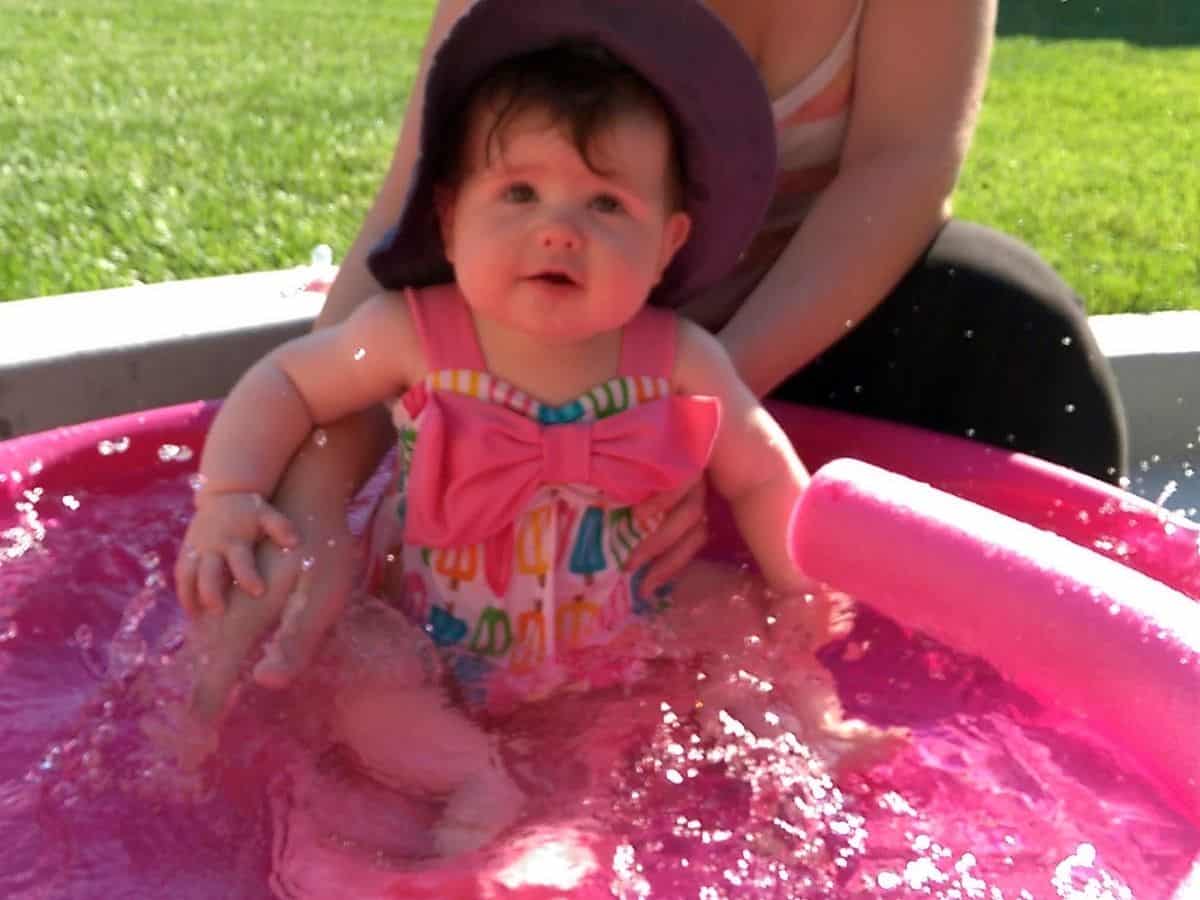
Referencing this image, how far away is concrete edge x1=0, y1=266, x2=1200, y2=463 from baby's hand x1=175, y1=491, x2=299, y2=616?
906 millimetres

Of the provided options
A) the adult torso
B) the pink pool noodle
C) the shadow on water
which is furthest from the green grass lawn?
the pink pool noodle

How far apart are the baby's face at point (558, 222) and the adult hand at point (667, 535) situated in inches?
8.9

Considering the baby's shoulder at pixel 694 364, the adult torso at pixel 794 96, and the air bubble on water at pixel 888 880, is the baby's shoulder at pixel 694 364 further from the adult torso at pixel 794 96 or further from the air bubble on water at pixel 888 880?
the air bubble on water at pixel 888 880

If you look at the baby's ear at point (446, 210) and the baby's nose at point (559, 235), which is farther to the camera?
the baby's ear at point (446, 210)

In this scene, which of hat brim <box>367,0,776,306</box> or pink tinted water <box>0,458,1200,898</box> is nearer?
pink tinted water <box>0,458,1200,898</box>

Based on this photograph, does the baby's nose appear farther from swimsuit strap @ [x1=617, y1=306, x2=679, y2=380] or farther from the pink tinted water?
the pink tinted water

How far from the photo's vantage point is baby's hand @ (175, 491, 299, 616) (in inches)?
59.9

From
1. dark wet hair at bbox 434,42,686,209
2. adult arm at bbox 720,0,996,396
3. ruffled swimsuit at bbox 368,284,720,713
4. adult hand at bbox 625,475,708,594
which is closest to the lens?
dark wet hair at bbox 434,42,686,209

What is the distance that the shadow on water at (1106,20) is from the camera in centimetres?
909

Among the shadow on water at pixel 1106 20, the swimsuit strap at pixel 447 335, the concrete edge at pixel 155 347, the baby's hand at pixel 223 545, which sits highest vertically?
the swimsuit strap at pixel 447 335

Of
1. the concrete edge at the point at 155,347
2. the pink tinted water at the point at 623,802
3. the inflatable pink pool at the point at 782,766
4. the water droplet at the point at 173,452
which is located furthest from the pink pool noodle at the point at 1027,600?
the concrete edge at the point at 155,347

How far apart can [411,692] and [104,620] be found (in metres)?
0.52

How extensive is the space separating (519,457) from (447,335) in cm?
16

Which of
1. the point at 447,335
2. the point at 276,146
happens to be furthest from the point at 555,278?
the point at 276,146
